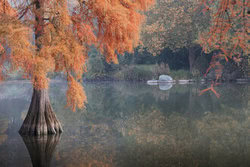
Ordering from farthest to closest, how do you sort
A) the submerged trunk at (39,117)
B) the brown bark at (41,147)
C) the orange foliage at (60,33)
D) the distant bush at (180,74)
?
the distant bush at (180,74) < the submerged trunk at (39,117) < the orange foliage at (60,33) < the brown bark at (41,147)

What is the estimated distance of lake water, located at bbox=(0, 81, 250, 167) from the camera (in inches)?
300

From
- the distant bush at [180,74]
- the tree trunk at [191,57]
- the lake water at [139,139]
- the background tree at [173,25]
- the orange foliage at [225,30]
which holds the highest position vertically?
the background tree at [173,25]

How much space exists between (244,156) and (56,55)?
543cm

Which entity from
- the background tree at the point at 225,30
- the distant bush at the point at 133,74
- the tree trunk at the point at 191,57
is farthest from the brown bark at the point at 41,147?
the distant bush at the point at 133,74

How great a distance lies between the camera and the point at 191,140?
31.5 feet

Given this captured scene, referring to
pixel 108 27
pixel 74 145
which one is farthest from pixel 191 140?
pixel 108 27

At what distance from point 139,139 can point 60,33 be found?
376 cm

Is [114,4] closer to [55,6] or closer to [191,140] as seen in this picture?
[55,6]

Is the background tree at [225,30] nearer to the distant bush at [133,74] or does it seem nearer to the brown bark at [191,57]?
the brown bark at [191,57]

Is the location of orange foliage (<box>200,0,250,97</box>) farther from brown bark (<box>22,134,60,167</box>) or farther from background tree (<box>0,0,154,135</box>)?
background tree (<box>0,0,154,135</box>)

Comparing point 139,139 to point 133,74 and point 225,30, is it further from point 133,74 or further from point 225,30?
point 133,74

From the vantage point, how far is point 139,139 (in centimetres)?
986

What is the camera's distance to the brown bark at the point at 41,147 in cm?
781

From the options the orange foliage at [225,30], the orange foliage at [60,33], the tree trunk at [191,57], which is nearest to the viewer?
the orange foliage at [225,30]
